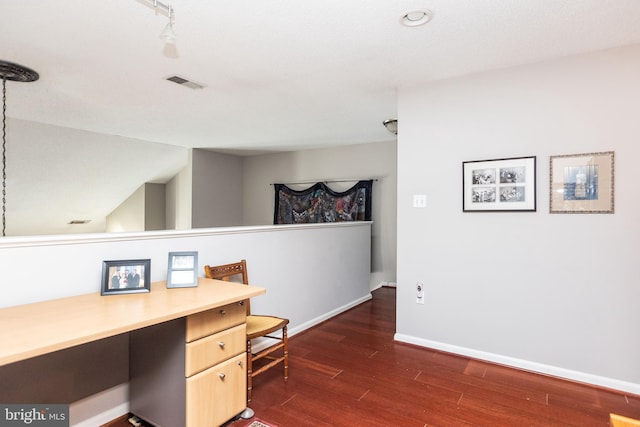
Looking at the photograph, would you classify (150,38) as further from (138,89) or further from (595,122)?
(595,122)

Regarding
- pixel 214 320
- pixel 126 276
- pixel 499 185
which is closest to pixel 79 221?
pixel 126 276

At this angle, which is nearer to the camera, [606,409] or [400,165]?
[606,409]

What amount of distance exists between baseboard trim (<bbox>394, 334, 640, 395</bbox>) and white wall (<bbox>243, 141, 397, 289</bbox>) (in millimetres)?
2393

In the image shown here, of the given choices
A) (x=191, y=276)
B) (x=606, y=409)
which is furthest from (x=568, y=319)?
(x=191, y=276)

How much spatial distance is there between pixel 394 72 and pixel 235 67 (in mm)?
1239

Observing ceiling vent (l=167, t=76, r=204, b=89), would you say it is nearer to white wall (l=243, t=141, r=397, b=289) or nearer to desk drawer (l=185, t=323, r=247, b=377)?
desk drawer (l=185, t=323, r=247, b=377)

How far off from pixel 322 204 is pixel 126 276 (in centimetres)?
420

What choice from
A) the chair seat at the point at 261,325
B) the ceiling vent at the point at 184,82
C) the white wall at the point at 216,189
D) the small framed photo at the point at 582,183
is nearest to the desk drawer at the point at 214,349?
the chair seat at the point at 261,325

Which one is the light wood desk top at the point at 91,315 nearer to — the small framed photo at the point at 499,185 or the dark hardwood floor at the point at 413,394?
the dark hardwood floor at the point at 413,394

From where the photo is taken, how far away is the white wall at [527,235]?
229 centimetres

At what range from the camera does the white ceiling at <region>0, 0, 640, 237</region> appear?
1911 millimetres

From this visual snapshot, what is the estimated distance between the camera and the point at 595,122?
7.75 feet

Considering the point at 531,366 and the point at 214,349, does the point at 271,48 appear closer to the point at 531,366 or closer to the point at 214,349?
the point at 214,349

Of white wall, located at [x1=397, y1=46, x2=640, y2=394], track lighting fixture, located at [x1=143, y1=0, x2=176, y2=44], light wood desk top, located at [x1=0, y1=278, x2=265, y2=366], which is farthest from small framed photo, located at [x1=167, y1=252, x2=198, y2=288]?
white wall, located at [x1=397, y1=46, x2=640, y2=394]
